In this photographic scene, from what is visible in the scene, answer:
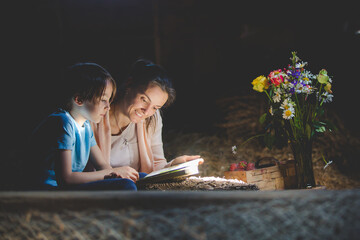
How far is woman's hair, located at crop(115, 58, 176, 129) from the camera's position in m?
2.05

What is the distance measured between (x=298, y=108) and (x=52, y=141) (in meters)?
1.54

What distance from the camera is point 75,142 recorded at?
1.52m

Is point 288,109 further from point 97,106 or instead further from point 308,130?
point 97,106

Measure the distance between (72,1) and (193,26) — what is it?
4.36 feet

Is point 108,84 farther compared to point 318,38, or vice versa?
point 318,38

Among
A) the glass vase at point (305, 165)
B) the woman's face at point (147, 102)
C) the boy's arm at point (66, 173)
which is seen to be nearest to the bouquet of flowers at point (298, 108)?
the glass vase at point (305, 165)

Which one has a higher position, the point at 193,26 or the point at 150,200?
the point at 193,26

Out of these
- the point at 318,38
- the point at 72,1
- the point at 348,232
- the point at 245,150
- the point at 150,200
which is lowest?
the point at 348,232

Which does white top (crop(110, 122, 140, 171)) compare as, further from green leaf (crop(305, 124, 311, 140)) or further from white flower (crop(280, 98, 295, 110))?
green leaf (crop(305, 124, 311, 140))

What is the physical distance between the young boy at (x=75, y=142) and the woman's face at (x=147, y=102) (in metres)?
0.40

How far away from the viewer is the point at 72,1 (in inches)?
128

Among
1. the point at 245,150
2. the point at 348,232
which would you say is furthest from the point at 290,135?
the point at 348,232

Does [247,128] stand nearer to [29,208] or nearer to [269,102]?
[269,102]

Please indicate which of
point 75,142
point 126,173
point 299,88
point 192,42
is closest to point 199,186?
point 126,173
